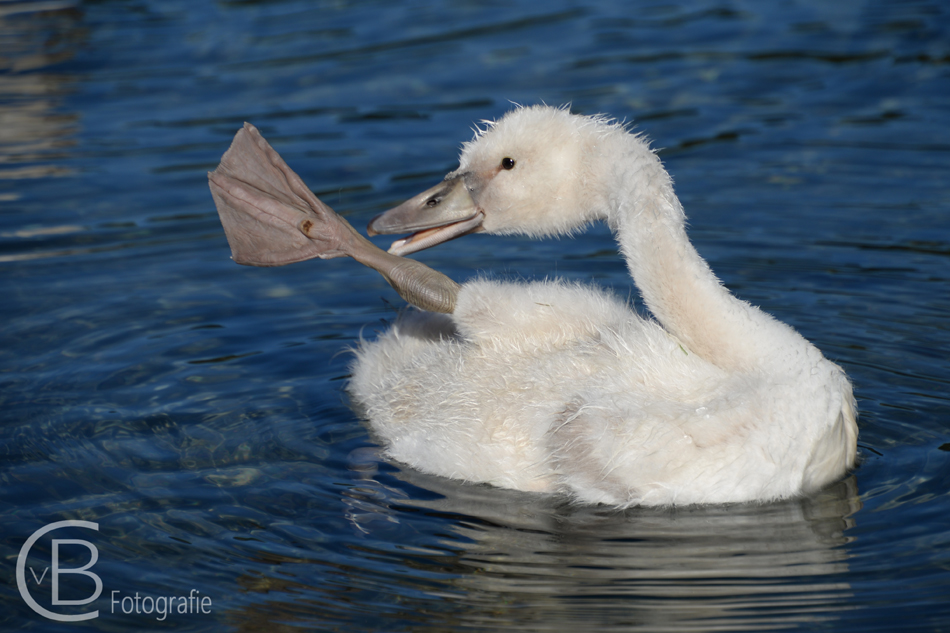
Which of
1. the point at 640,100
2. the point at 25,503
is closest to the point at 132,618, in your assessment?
the point at 25,503

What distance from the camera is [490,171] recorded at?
545 centimetres

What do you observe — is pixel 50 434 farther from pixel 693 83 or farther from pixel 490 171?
pixel 693 83

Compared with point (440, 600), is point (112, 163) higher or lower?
higher

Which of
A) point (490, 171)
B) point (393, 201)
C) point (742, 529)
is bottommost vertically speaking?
point (742, 529)

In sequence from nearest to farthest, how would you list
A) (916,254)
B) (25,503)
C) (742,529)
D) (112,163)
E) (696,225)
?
(742,529), (25,503), (916,254), (696,225), (112,163)

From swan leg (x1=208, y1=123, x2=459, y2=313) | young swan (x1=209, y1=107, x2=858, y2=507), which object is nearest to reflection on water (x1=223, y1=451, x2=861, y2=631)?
young swan (x1=209, y1=107, x2=858, y2=507)

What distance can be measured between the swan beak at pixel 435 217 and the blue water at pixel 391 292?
995 mm

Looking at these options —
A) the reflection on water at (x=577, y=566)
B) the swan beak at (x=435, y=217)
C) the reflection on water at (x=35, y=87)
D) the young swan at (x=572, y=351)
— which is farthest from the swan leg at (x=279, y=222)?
the reflection on water at (x=35, y=87)

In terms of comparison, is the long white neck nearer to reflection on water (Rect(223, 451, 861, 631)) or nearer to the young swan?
the young swan

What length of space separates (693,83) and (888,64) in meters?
1.84

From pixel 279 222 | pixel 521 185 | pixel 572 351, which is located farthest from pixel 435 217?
pixel 572 351

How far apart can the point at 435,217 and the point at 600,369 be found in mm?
1250

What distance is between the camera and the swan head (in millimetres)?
5180

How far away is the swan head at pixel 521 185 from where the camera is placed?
5180mm
